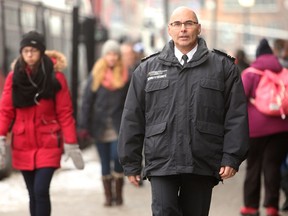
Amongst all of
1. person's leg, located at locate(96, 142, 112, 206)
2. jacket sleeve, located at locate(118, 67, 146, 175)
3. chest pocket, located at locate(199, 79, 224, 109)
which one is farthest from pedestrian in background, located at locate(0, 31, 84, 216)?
person's leg, located at locate(96, 142, 112, 206)

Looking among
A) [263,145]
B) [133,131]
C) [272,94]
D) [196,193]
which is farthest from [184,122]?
[263,145]

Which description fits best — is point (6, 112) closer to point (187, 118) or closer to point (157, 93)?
point (157, 93)

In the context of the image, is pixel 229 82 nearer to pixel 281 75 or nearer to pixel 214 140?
pixel 214 140

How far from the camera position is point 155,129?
17.7 feet

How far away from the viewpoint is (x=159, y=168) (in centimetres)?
536

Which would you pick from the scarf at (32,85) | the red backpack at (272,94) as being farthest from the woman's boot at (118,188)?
the scarf at (32,85)

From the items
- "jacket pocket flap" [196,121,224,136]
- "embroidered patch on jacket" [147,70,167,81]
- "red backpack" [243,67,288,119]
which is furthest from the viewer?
"red backpack" [243,67,288,119]

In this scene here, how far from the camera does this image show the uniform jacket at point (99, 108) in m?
9.55

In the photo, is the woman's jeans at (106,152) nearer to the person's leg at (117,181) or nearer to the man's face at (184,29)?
the person's leg at (117,181)

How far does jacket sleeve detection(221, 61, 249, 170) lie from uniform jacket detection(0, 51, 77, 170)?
6.31 feet

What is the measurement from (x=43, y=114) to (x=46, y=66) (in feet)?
1.35

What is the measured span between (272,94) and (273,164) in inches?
32.0

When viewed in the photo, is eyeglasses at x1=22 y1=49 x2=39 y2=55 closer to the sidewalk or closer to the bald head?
the bald head

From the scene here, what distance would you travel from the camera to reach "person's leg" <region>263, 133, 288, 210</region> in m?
8.20
